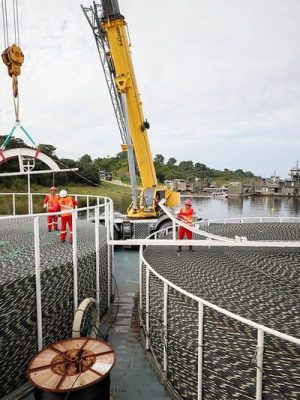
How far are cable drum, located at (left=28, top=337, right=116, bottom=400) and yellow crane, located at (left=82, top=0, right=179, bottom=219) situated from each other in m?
11.4

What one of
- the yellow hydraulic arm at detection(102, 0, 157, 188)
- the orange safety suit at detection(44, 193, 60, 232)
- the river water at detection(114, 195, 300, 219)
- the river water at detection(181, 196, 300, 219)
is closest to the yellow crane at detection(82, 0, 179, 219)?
the yellow hydraulic arm at detection(102, 0, 157, 188)

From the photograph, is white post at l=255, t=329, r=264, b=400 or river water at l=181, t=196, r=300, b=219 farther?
river water at l=181, t=196, r=300, b=219

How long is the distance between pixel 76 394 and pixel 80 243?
4411 millimetres

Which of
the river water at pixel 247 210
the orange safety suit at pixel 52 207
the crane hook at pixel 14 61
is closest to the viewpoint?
the crane hook at pixel 14 61

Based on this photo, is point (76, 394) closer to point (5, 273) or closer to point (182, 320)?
point (182, 320)

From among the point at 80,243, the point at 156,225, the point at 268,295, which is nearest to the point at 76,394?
the point at 268,295

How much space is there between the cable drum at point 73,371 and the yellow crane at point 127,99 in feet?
37.4

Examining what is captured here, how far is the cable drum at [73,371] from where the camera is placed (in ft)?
13.1

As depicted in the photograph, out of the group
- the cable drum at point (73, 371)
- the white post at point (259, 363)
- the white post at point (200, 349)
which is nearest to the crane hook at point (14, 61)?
the cable drum at point (73, 371)

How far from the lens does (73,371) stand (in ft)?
14.2

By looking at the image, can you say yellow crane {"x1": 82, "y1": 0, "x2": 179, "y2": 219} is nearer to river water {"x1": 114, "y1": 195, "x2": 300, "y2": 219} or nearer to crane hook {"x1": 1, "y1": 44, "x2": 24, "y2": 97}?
crane hook {"x1": 1, "y1": 44, "x2": 24, "y2": 97}

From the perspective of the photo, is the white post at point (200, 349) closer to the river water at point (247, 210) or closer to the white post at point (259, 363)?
the white post at point (259, 363)

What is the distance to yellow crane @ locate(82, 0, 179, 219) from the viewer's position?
13992 mm

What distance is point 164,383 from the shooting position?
5.44 m
